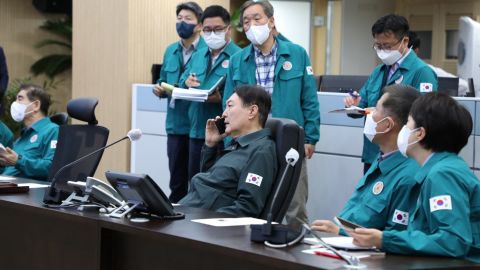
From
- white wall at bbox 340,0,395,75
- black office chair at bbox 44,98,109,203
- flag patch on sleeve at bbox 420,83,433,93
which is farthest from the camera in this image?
white wall at bbox 340,0,395,75

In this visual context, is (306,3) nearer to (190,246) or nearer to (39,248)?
(39,248)

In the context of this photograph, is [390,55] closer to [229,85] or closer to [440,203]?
[229,85]

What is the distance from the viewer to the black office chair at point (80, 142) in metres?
4.15

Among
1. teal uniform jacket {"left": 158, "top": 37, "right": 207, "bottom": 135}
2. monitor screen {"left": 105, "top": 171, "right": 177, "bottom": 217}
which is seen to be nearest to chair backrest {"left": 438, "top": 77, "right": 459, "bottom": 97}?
teal uniform jacket {"left": 158, "top": 37, "right": 207, "bottom": 135}

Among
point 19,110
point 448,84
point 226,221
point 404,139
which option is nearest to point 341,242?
point 404,139

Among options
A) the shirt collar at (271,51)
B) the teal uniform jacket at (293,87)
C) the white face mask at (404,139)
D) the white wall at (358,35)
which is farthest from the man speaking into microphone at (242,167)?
the white wall at (358,35)

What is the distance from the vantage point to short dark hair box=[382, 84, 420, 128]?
335cm

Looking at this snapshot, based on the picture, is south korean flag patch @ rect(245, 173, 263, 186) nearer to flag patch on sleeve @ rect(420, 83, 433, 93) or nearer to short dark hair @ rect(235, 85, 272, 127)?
short dark hair @ rect(235, 85, 272, 127)

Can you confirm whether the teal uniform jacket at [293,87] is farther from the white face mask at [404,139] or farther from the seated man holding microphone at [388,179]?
the white face mask at [404,139]

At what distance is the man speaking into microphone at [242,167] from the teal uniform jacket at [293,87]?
0.98 metres

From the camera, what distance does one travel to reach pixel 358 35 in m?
11.0

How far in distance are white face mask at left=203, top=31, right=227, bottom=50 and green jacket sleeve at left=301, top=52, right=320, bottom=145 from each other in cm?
67

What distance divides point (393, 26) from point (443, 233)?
220 centimetres

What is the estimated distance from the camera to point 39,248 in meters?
3.61
